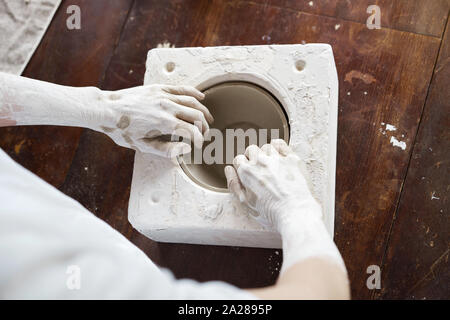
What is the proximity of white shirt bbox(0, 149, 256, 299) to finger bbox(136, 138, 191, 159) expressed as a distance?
0.36 metres

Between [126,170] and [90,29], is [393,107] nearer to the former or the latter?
[126,170]

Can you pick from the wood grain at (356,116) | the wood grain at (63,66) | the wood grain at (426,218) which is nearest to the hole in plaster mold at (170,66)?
the wood grain at (356,116)

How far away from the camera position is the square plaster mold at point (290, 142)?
884 mm

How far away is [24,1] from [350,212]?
1346 millimetres

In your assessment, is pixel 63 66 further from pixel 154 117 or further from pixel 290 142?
pixel 290 142

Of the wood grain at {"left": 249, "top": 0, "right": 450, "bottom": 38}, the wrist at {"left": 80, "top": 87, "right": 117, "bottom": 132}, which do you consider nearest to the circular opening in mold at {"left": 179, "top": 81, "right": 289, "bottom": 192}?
the wrist at {"left": 80, "top": 87, "right": 117, "bottom": 132}

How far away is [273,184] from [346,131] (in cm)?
39

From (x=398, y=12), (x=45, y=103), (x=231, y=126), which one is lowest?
(x=231, y=126)

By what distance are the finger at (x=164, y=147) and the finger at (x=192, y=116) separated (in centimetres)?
6

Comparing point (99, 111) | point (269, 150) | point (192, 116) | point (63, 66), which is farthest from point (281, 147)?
point (63, 66)

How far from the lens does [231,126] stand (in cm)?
119

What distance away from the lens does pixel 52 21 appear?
1.35m

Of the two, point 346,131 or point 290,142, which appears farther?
point 346,131

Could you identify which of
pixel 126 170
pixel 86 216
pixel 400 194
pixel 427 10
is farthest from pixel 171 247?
pixel 427 10
